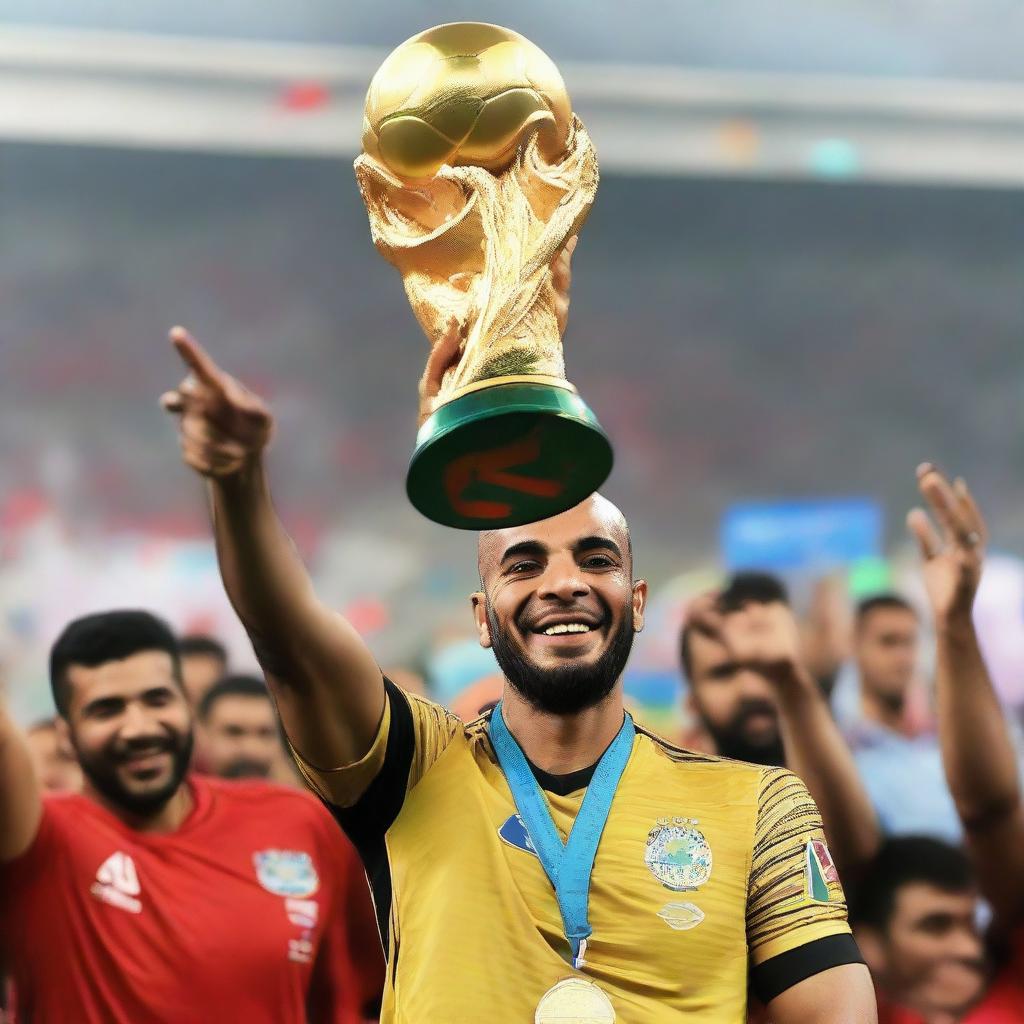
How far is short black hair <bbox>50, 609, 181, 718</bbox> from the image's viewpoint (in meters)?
3.83

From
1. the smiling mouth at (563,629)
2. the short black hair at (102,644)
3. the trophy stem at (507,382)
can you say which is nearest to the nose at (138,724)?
the short black hair at (102,644)

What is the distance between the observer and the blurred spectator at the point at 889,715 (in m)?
5.71

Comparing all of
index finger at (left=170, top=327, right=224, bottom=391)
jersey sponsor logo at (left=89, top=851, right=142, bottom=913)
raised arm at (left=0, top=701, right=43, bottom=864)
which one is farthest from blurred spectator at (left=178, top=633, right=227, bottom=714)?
index finger at (left=170, top=327, right=224, bottom=391)

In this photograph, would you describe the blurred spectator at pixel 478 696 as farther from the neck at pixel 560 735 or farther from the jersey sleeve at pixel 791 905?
the jersey sleeve at pixel 791 905

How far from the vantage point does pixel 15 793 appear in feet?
11.1

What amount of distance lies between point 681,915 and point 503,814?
30 cm

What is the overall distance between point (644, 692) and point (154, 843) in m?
4.81

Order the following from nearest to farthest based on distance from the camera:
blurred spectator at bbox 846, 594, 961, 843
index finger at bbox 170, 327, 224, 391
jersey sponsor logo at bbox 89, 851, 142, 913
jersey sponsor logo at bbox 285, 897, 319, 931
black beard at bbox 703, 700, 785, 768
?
index finger at bbox 170, 327, 224, 391
jersey sponsor logo at bbox 89, 851, 142, 913
jersey sponsor logo at bbox 285, 897, 319, 931
black beard at bbox 703, 700, 785, 768
blurred spectator at bbox 846, 594, 961, 843

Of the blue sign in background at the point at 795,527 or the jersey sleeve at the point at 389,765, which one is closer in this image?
the jersey sleeve at the point at 389,765

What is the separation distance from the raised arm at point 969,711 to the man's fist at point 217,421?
1.76 meters

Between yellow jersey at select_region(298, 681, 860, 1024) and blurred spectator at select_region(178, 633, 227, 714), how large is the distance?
7.87 feet

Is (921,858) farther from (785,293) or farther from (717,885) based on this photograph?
(785,293)

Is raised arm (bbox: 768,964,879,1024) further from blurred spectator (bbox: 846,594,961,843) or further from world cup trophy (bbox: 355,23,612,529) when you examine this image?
blurred spectator (bbox: 846,594,961,843)

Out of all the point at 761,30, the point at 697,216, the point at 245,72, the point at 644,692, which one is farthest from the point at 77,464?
the point at 761,30
